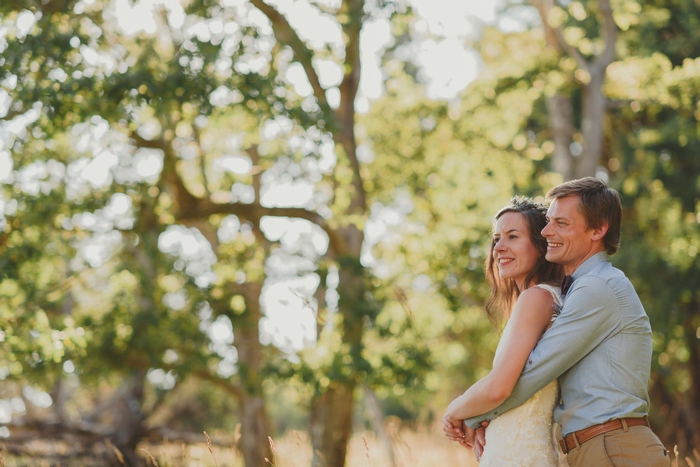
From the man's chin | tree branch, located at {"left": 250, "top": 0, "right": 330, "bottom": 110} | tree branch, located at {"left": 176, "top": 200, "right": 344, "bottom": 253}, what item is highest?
tree branch, located at {"left": 250, "top": 0, "right": 330, "bottom": 110}

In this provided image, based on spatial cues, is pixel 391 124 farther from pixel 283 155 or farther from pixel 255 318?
pixel 255 318

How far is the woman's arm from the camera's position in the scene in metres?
2.36

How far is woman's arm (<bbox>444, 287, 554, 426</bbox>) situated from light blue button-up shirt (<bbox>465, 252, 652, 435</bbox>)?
5 centimetres

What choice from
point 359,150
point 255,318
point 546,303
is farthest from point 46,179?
point 546,303

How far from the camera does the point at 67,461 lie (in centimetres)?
1047

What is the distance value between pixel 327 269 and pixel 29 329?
3576 millimetres

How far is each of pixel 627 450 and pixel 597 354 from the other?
309mm

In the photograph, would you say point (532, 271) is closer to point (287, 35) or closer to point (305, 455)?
point (305, 455)

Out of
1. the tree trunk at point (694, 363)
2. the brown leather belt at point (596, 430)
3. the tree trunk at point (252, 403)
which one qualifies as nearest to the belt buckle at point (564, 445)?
the brown leather belt at point (596, 430)

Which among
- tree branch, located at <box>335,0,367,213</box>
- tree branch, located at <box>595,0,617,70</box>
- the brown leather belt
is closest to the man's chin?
the brown leather belt

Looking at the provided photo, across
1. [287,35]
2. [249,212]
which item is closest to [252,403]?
[249,212]

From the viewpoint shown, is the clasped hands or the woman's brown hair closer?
the clasped hands

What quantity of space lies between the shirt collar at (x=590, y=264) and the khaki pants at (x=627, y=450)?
0.54 m

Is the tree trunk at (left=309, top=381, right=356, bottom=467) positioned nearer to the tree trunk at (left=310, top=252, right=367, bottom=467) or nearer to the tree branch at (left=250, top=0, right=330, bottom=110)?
the tree trunk at (left=310, top=252, right=367, bottom=467)
